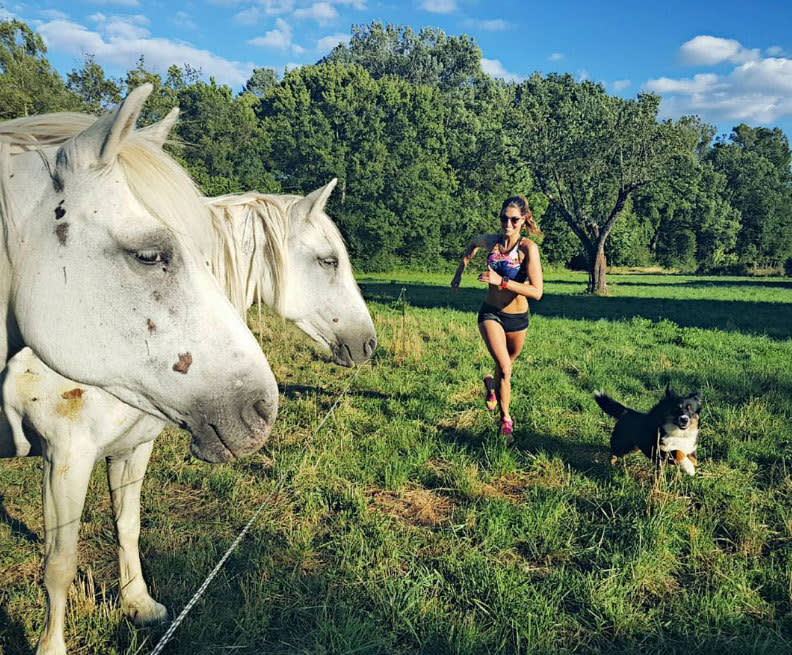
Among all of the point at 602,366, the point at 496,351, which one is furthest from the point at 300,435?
the point at 602,366

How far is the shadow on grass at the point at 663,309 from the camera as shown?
43.3 feet

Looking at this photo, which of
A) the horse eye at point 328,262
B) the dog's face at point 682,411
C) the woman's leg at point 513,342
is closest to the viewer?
the horse eye at point 328,262

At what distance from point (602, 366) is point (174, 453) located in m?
6.48

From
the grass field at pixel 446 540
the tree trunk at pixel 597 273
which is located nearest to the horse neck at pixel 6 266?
the grass field at pixel 446 540

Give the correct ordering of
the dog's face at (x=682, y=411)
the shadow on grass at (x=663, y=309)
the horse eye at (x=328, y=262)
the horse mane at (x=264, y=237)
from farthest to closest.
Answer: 1. the shadow on grass at (x=663, y=309)
2. the dog's face at (x=682, y=411)
3. the horse eye at (x=328, y=262)
4. the horse mane at (x=264, y=237)

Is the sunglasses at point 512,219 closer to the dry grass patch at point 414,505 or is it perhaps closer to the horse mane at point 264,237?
the horse mane at point 264,237

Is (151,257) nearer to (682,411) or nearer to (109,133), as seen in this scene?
(109,133)

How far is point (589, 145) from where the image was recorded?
21625 mm

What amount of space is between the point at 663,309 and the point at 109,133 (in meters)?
18.9

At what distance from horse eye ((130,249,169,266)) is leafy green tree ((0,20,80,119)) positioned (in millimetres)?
20040

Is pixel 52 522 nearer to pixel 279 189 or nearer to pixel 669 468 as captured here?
pixel 669 468

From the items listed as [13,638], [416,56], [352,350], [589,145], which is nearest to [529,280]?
[352,350]

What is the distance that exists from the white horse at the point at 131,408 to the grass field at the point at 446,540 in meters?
0.34

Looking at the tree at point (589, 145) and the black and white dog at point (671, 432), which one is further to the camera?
the tree at point (589, 145)
